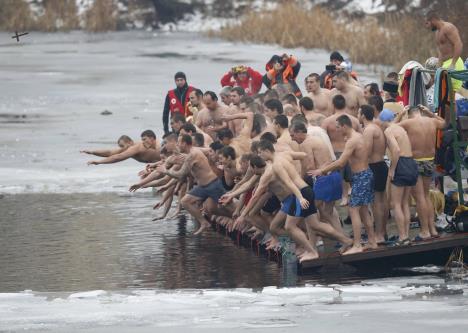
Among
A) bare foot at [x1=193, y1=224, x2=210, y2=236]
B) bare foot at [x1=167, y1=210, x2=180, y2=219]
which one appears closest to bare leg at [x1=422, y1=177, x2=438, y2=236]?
bare foot at [x1=193, y1=224, x2=210, y2=236]

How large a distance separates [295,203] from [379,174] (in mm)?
1048

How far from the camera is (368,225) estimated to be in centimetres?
1617

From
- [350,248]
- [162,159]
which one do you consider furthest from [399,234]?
[162,159]

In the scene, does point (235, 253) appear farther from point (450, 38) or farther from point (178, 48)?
point (178, 48)

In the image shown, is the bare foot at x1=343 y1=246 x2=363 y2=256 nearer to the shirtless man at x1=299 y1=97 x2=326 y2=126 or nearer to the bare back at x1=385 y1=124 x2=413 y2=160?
the bare back at x1=385 y1=124 x2=413 y2=160

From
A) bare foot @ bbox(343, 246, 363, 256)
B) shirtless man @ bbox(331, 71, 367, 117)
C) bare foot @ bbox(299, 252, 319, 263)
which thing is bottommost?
bare foot @ bbox(299, 252, 319, 263)

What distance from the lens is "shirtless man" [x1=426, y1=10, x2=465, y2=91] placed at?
62.7 ft

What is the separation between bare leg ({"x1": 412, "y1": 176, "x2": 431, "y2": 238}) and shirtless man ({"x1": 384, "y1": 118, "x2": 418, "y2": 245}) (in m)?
0.09

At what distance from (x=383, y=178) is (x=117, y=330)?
4489 millimetres

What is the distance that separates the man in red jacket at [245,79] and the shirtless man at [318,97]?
4.31 meters

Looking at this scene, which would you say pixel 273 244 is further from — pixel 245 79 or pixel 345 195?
pixel 245 79

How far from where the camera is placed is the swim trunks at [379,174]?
16.5m

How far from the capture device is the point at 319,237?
57.9ft

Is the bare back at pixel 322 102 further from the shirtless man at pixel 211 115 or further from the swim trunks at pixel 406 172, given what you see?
the swim trunks at pixel 406 172
